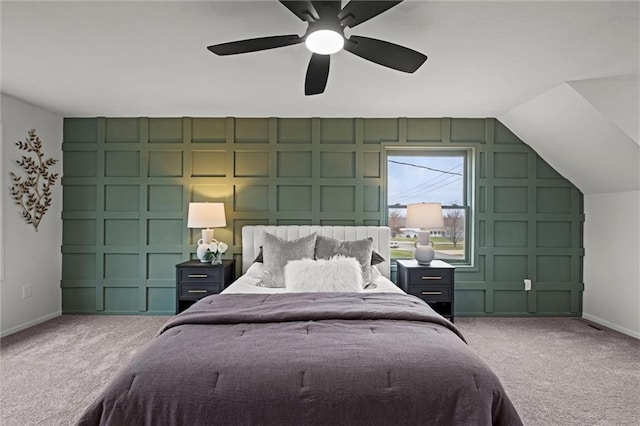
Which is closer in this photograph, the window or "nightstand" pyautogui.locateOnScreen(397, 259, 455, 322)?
"nightstand" pyautogui.locateOnScreen(397, 259, 455, 322)

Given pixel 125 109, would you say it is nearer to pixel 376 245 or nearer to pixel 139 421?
pixel 376 245

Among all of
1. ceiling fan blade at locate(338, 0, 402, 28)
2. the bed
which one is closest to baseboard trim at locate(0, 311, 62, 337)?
the bed

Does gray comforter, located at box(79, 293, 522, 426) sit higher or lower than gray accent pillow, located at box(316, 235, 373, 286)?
lower

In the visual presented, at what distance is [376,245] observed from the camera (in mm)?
4145

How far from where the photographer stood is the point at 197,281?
3783mm

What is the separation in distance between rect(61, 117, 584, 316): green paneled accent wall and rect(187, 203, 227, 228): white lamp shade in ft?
1.33

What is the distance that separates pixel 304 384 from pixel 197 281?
2.54 meters

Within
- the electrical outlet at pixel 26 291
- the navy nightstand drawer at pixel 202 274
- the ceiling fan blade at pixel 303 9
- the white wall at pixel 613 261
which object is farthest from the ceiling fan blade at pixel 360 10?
the electrical outlet at pixel 26 291

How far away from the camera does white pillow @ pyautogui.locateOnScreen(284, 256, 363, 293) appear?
302 centimetres

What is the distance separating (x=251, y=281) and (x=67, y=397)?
1.56 m

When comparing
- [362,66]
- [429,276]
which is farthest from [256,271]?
[362,66]

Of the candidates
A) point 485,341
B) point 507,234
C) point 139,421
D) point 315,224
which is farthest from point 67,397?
point 507,234

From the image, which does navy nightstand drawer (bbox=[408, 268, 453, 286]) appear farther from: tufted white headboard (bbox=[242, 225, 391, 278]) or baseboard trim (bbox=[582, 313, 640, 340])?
baseboard trim (bbox=[582, 313, 640, 340])

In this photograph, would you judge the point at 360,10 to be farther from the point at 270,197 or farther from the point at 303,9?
the point at 270,197
